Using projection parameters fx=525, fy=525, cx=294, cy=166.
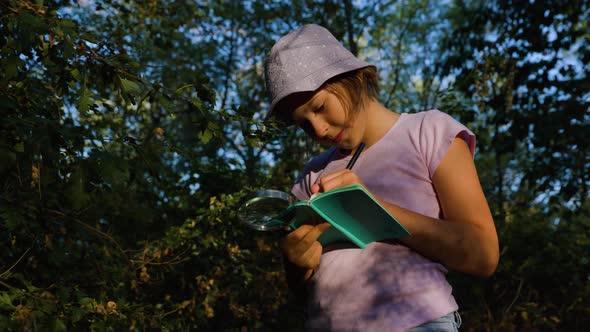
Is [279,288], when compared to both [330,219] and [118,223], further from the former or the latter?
[330,219]

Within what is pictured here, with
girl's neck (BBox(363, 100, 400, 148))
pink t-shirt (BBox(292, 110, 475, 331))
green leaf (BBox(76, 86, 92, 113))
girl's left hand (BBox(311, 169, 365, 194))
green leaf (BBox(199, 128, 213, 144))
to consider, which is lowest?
pink t-shirt (BBox(292, 110, 475, 331))

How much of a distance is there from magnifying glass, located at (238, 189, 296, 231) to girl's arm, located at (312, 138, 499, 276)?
312mm

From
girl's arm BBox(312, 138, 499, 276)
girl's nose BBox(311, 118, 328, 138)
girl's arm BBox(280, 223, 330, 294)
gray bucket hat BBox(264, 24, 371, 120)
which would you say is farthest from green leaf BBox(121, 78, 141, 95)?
girl's arm BBox(312, 138, 499, 276)

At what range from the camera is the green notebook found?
4.48ft

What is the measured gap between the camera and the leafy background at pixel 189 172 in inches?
77.0

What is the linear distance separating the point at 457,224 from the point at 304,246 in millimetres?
470

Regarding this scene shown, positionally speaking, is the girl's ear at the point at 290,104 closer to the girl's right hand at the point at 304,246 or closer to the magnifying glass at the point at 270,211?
the magnifying glass at the point at 270,211

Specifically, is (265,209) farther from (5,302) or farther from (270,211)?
(5,302)

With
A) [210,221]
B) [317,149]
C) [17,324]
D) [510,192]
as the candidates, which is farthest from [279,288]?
[510,192]

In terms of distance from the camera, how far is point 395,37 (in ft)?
35.9

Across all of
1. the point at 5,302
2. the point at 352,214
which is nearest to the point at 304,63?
the point at 352,214

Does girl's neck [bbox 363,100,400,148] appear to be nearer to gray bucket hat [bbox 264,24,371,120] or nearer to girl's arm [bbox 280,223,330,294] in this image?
gray bucket hat [bbox 264,24,371,120]

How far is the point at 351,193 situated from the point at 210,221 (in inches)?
98.8

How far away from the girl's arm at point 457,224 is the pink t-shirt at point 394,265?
41 millimetres
